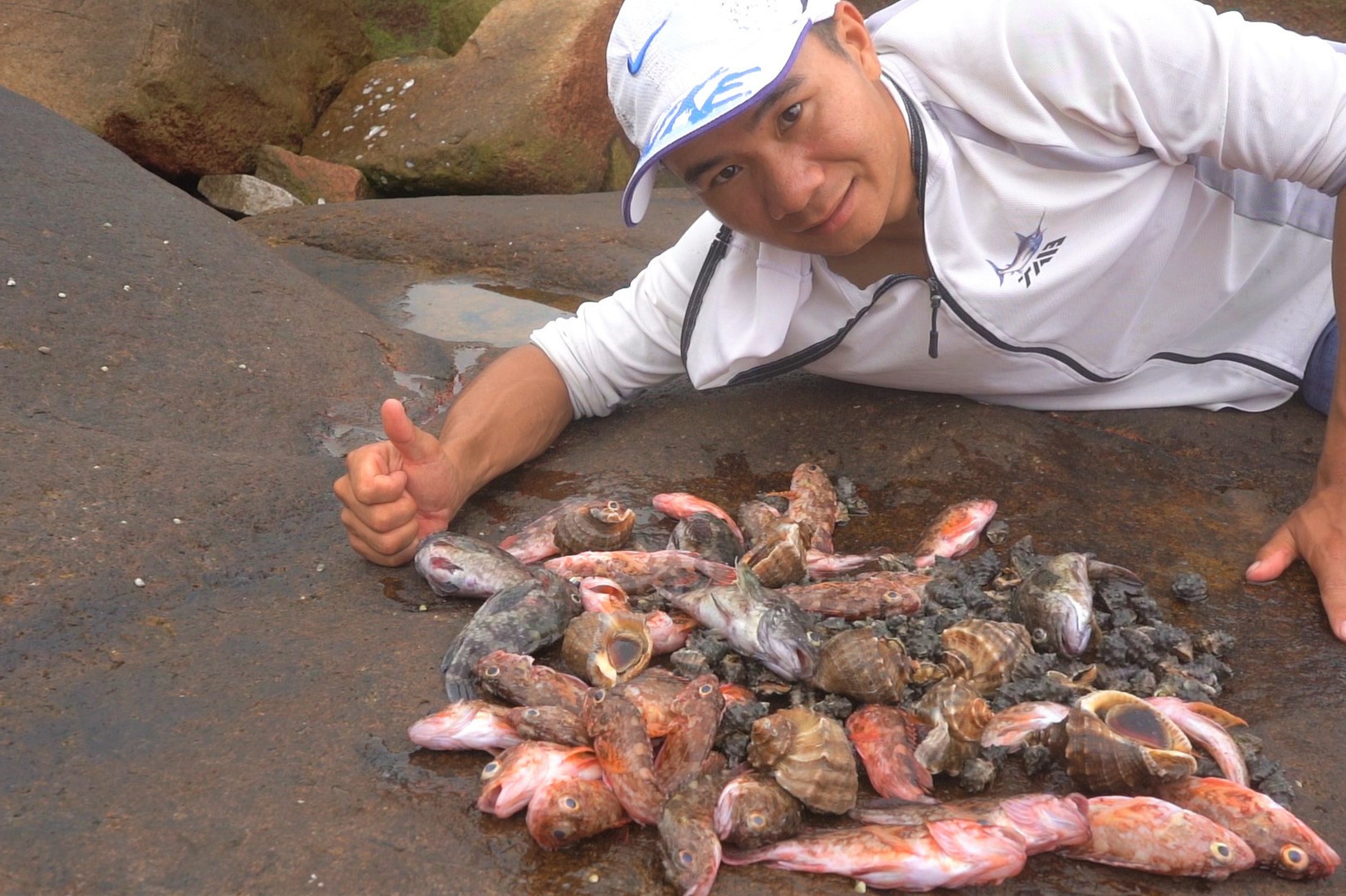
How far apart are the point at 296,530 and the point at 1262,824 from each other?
2.72 meters

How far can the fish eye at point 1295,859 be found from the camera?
7.00 feet

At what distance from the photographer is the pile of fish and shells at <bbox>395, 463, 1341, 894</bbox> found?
218 centimetres

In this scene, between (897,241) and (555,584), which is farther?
(897,241)

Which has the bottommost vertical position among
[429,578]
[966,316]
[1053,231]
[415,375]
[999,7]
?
[415,375]

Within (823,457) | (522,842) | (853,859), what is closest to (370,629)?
(522,842)

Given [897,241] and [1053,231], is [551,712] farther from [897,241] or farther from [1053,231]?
[1053,231]

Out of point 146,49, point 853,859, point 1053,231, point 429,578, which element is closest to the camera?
point 853,859

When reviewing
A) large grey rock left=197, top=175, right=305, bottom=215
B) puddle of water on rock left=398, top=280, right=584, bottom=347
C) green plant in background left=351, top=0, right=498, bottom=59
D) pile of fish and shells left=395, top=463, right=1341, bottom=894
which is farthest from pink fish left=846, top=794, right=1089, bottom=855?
green plant in background left=351, top=0, right=498, bottom=59

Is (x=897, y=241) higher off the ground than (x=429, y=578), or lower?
higher

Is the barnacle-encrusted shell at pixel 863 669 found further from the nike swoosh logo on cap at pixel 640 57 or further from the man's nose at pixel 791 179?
the nike swoosh logo on cap at pixel 640 57

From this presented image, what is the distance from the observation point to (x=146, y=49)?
8547mm

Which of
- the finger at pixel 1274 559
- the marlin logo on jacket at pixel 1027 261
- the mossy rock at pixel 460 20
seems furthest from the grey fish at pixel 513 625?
the mossy rock at pixel 460 20

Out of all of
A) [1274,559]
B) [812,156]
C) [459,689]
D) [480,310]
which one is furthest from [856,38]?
[480,310]

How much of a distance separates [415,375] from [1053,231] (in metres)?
2.90
